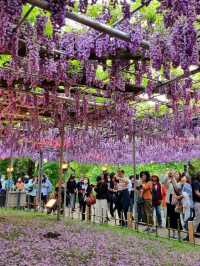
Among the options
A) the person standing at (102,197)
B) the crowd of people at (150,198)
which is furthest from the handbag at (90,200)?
the person standing at (102,197)

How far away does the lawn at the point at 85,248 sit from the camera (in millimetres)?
5441

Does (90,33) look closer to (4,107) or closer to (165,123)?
(4,107)

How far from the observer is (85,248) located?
21.3 feet

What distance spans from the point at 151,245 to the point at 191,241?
1161 millimetres

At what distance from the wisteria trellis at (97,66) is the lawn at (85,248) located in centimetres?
291

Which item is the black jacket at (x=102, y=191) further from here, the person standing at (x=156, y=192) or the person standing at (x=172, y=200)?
the person standing at (x=172, y=200)

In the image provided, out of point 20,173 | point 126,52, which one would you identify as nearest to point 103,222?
point 126,52

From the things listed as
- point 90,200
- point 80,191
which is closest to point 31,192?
point 80,191

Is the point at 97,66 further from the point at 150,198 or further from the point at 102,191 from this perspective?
the point at 102,191

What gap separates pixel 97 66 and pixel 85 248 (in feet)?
11.7

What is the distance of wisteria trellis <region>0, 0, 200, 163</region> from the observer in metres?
4.38

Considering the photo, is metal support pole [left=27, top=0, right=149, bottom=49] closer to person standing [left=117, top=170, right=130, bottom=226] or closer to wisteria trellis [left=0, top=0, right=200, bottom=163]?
wisteria trellis [left=0, top=0, right=200, bottom=163]

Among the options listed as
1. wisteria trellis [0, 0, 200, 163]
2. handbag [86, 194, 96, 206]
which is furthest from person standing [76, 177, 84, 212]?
wisteria trellis [0, 0, 200, 163]

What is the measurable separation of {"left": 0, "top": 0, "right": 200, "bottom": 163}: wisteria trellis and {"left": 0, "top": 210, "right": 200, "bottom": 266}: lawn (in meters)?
2.91
